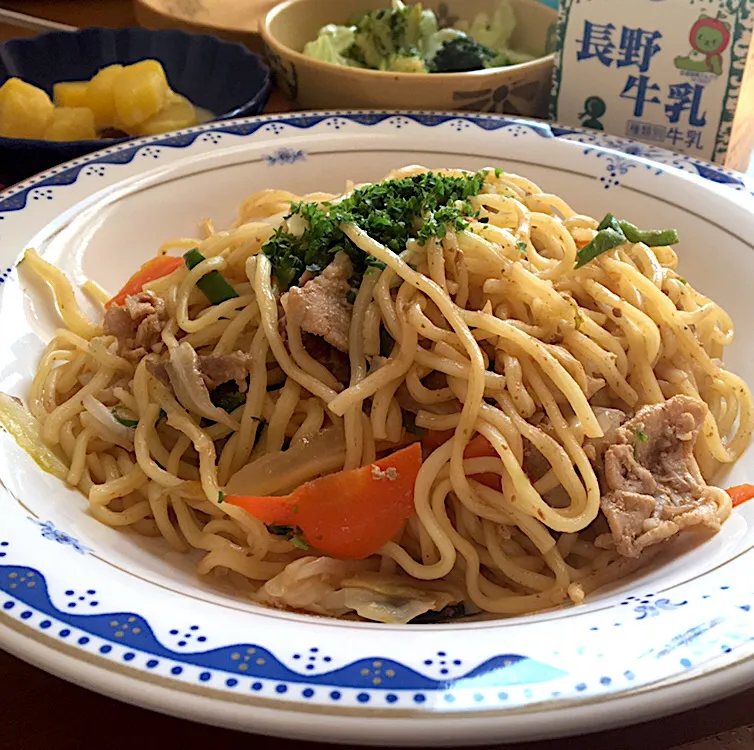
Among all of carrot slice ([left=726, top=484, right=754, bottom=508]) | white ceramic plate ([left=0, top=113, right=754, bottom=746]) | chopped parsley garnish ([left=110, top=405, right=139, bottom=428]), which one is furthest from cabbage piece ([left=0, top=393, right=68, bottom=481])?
carrot slice ([left=726, top=484, right=754, bottom=508])

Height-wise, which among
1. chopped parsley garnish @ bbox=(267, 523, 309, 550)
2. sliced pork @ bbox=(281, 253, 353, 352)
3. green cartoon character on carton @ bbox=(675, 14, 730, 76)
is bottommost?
chopped parsley garnish @ bbox=(267, 523, 309, 550)

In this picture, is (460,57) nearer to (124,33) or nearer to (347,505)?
(124,33)

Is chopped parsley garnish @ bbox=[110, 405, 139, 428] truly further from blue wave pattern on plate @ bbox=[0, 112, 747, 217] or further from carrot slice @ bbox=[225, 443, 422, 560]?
blue wave pattern on plate @ bbox=[0, 112, 747, 217]

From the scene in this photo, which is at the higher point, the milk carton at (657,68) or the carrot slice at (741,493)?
the milk carton at (657,68)

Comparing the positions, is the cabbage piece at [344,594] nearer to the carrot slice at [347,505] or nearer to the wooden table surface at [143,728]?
the carrot slice at [347,505]

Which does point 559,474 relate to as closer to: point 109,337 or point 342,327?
point 342,327

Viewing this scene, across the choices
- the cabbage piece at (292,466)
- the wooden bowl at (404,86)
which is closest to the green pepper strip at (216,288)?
the cabbage piece at (292,466)

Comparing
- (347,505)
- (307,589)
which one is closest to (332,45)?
(347,505)
